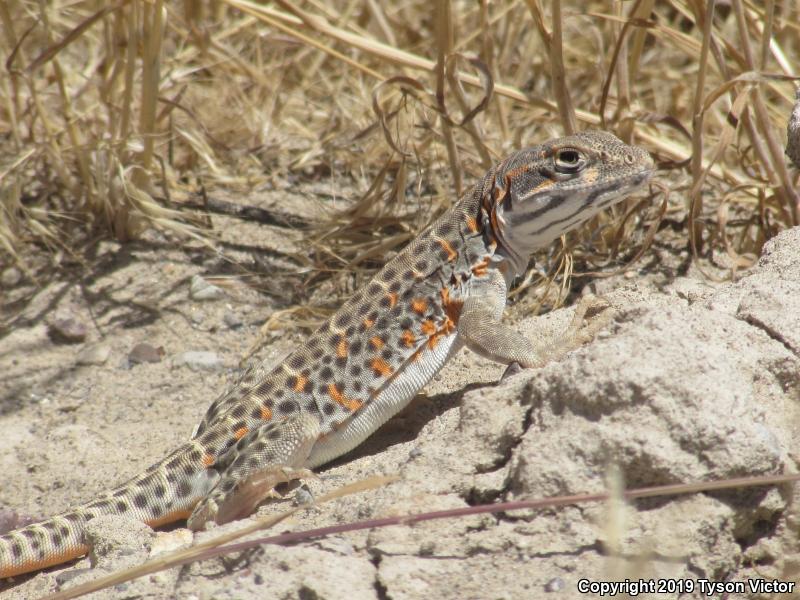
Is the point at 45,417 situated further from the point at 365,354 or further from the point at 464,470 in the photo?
the point at 464,470

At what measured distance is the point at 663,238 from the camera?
5098 mm

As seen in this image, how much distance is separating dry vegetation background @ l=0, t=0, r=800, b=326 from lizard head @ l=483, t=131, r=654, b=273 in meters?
0.53

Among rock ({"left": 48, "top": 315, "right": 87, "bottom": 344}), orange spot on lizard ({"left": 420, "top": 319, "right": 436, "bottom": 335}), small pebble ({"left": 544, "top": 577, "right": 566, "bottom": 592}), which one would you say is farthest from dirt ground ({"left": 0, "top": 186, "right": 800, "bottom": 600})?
rock ({"left": 48, "top": 315, "right": 87, "bottom": 344})

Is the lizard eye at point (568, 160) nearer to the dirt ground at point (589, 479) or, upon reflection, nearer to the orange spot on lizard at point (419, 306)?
the dirt ground at point (589, 479)

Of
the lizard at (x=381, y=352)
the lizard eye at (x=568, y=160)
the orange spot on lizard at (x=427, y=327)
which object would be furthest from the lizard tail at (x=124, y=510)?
the lizard eye at (x=568, y=160)

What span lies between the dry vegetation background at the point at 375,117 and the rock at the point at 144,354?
27.9 inches

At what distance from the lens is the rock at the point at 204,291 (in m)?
5.57

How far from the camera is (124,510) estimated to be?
152 inches

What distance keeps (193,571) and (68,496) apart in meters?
1.67

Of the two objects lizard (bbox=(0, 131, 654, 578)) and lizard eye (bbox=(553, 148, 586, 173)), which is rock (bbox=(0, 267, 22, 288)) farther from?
lizard eye (bbox=(553, 148, 586, 173))

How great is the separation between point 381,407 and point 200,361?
57.8 inches

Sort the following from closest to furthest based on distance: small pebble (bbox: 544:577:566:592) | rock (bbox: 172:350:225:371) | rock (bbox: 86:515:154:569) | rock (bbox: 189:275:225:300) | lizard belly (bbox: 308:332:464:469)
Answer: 1. small pebble (bbox: 544:577:566:592)
2. rock (bbox: 86:515:154:569)
3. lizard belly (bbox: 308:332:464:469)
4. rock (bbox: 172:350:225:371)
5. rock (bbox: 189:275:225:300)

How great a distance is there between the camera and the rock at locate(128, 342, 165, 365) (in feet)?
Answer: 17.3

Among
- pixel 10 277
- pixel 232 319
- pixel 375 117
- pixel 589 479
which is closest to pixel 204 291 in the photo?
pixel 232 319
